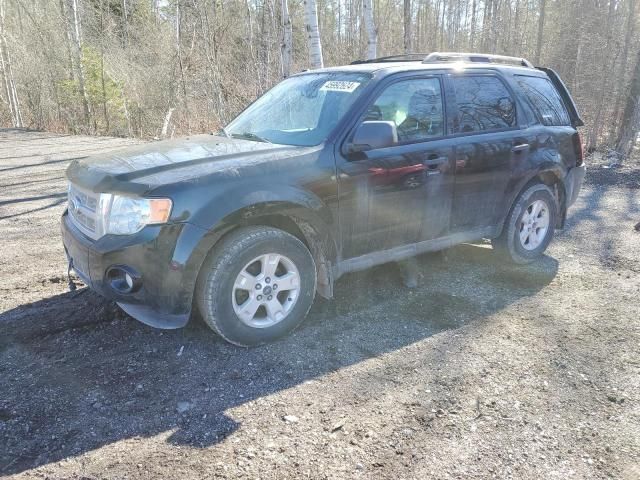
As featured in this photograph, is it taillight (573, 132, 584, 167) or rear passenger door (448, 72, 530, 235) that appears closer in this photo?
rear passenger door (448, 72, 530, 235)

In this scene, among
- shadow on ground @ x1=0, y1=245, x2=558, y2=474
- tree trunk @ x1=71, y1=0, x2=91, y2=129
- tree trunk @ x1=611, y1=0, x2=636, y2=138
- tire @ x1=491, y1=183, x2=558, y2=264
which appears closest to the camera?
shadow on ground @ x1=0, y1=245, x2=558, y2=474

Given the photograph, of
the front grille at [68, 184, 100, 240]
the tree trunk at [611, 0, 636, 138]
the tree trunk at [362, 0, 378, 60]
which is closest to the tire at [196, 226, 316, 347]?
the front grille at [68, 184, 100, 240]

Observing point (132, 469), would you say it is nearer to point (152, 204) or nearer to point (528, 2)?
point (152, 204)

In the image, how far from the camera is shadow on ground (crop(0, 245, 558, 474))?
2.65 m

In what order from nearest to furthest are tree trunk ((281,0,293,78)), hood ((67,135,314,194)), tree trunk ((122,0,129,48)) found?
hood ((67,135,314,194)) → tree trunk ((281,0,293,78)) → tree trunk ((122,0,129,48))

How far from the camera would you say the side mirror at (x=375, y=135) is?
3.58 meters

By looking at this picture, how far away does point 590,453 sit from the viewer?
8.27 feet

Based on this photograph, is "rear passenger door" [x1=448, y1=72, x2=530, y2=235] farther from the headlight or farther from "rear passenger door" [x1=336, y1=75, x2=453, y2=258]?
the headlight

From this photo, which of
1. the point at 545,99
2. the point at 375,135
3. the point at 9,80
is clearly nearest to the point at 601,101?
the point at 545,99

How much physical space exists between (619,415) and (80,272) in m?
3.44

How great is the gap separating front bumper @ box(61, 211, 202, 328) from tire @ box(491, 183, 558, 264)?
3191 mm

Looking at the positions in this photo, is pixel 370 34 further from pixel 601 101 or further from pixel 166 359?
pixel 166 359

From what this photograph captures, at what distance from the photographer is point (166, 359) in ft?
10.9

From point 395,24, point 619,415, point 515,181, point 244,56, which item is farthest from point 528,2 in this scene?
point 619,415
